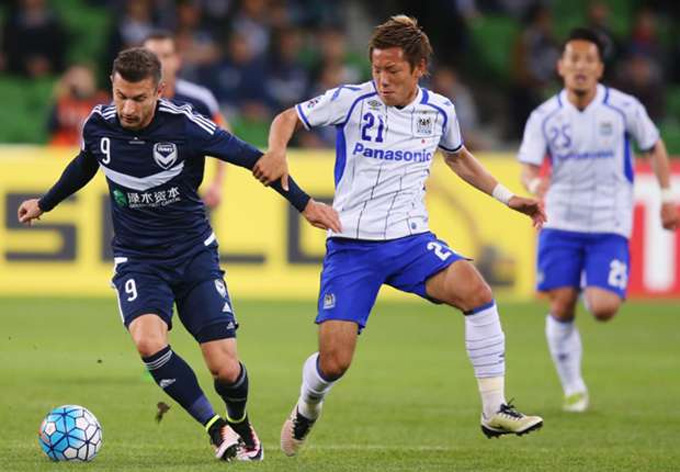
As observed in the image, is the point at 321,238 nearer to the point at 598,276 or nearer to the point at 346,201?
the point at 598,276

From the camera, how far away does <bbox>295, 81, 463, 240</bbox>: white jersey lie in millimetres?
8008

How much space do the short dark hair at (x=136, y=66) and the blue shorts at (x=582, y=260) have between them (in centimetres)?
412

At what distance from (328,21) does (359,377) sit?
33.1 ft

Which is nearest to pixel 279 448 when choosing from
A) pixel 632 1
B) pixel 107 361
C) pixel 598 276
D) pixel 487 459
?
pixel 487 459

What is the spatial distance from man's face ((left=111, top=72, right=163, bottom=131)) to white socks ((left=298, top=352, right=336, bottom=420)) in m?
1.55

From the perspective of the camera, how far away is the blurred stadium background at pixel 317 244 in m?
9.34

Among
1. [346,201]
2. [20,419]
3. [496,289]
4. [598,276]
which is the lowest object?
[496,289]

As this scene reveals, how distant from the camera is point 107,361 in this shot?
12.8m

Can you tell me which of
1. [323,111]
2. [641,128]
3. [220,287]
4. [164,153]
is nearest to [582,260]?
[641,128]

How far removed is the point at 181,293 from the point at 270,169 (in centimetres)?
89

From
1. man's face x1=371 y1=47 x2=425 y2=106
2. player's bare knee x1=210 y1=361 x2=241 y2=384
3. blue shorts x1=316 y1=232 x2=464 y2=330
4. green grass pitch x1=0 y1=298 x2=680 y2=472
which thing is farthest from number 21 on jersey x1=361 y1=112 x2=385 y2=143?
green grass pitch x1=0 y1=298 x2=680 y2=472

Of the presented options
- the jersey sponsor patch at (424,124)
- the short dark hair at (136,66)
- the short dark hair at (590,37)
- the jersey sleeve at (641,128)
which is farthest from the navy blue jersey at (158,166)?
the jersey sleeve at (641,128)

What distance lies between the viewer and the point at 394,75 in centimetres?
791

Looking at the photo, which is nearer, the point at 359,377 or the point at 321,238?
the point at 359,377
